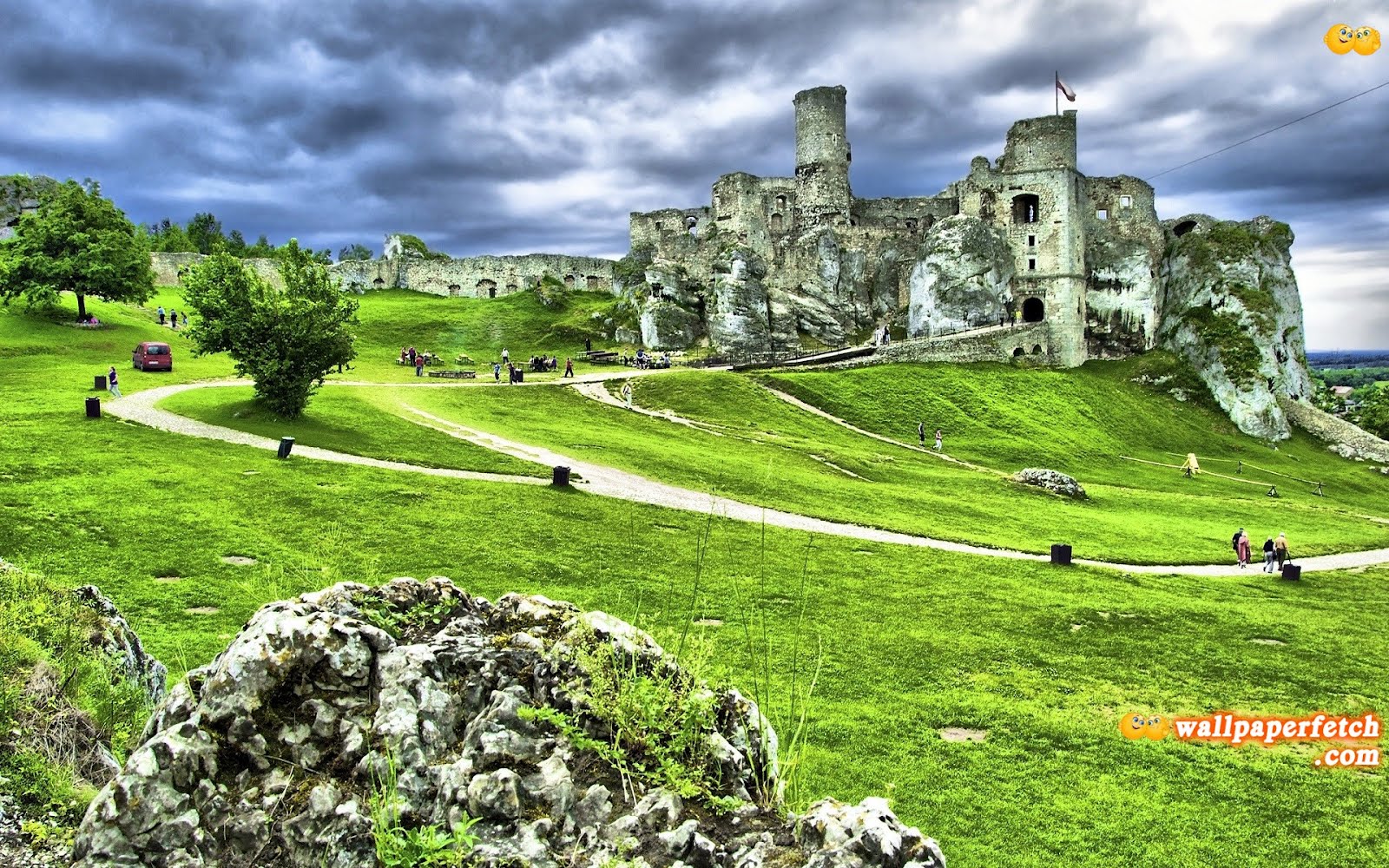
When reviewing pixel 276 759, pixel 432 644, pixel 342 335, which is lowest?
pixel 276 759

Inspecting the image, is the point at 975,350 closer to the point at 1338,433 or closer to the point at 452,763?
the point at 1338,433

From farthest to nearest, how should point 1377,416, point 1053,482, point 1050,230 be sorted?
point 1050,230 → point 1377,416 → point 1053,482

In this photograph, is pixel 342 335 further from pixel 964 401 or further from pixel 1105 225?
pixel 1105 225

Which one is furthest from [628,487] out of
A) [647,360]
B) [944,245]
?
[944,245]

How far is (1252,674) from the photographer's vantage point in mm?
18969

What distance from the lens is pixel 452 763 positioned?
19.1 feet

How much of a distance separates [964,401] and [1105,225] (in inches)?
1576

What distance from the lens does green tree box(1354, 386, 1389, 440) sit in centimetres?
8475

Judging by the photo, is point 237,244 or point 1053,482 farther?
point 237,244

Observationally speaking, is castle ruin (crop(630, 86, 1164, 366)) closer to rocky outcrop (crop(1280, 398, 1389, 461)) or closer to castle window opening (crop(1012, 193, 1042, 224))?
castle window opening (crop(1012, 193, 1042, 224))

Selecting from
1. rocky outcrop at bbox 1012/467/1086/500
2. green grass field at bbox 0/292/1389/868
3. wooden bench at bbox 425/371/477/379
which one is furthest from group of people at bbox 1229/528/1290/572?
wooden bench at bbox 425/371/477/379

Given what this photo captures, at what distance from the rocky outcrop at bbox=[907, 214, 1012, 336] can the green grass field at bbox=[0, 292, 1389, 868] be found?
33950 millimetres

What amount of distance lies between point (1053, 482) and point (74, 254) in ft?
195

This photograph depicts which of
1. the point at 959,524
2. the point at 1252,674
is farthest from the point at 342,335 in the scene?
the point at 1252,674
